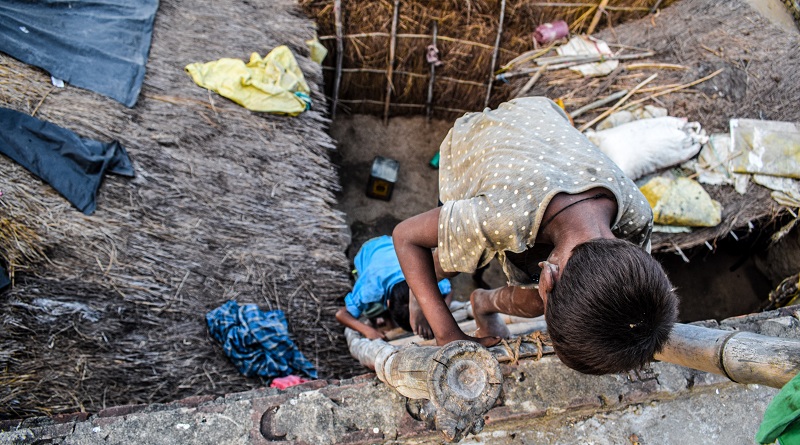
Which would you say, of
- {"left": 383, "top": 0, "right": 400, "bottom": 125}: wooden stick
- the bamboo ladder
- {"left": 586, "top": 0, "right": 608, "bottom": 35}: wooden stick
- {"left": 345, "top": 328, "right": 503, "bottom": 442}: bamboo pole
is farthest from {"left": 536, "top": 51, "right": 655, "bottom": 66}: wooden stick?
{"left": 345, "top": 328, "right": 503, "bottom": 442}: bamboo pole

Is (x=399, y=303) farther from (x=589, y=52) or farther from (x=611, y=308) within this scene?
(x=589, y=52)

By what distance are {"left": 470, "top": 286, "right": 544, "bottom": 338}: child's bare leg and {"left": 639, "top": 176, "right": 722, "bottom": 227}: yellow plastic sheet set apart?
186cm

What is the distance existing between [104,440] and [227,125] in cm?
221

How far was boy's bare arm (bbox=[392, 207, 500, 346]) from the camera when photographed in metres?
1.98

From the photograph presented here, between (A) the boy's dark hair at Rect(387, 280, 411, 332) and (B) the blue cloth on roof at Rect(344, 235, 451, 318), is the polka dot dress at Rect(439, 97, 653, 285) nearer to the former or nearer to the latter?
(A) the boy's dark hair at Rect(387, 280, 411, 332)

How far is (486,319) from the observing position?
8.45 ft

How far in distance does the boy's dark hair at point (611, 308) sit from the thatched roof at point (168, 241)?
2244 mm

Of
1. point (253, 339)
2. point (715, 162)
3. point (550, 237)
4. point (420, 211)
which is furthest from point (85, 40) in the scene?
point (715, 162)

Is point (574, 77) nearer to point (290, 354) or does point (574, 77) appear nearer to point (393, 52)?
point (393, 52)

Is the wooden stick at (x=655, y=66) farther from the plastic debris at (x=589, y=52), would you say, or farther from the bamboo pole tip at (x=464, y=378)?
the bamboo pole tip at (x=464, y=378)

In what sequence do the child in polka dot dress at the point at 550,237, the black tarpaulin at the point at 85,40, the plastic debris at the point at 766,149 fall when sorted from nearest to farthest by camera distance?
the child in polka dot dress at the point at 550,237, the black tarpaulin at the point at 85,40, the plastic debris at the point at 766,149

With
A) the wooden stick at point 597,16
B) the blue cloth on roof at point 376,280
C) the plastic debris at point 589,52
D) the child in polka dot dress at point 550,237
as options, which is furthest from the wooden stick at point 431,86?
the child in polka dot dress at point 550,237

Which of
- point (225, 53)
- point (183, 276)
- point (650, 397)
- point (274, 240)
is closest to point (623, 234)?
point (650, 397)

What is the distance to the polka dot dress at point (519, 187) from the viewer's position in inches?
67.0
